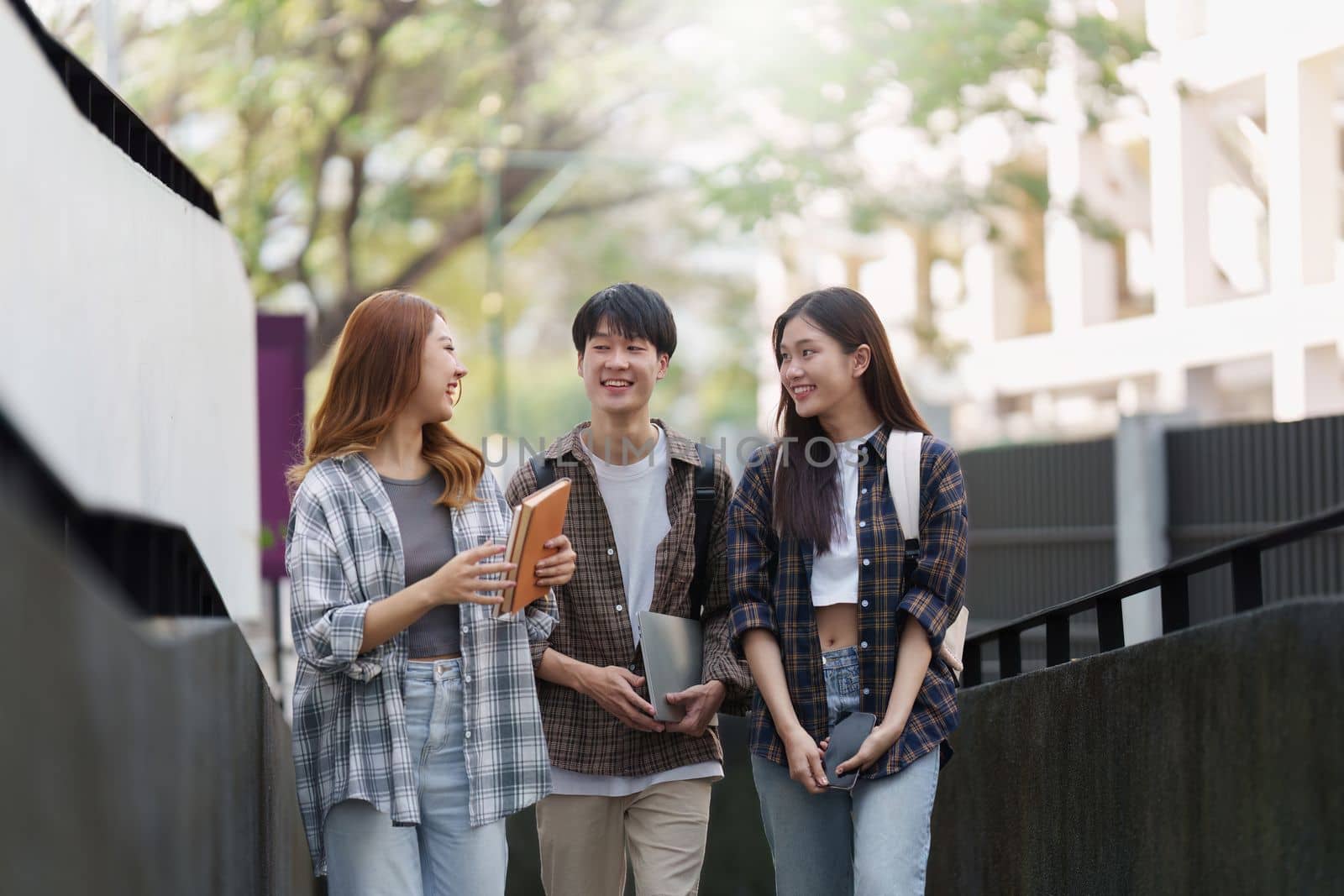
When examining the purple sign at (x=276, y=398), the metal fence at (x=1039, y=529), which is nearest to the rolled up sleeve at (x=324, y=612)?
the purple sign at (x=276, y=398)

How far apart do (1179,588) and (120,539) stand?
2.59m

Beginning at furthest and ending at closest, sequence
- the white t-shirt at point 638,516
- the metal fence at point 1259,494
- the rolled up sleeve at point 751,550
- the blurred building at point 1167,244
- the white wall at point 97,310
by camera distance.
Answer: the blurred building at point 1167,244 → the metal fence at point 1259,494 → the white t-shirt at point 638,516 → the rolled up sleeve at point 751,550 → the white wall at point 97,310

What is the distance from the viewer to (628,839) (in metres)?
4.75

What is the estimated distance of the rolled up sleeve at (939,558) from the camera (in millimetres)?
4090

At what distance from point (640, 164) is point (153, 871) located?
750 inches

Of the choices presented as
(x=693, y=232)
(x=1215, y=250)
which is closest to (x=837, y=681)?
(x=693, y=232)

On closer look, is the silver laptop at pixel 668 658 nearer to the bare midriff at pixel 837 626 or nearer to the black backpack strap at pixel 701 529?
the black backpack strap at pixel 701 529

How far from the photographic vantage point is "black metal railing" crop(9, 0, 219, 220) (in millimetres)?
2832

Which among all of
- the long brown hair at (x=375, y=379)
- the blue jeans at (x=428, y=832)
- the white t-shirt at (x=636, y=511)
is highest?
the long brown hair at (x=375, y=379)

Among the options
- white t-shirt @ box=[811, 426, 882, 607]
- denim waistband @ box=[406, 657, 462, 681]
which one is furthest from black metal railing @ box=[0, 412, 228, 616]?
white t-shirt @ box=[811, 426, 882, 607]

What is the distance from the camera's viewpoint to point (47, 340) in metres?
2.59

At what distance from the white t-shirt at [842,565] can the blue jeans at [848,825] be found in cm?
14

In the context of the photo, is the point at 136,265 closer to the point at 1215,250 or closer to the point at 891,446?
the point at 891,446

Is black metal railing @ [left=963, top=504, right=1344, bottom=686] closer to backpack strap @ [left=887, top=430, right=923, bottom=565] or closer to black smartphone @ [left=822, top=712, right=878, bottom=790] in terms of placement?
backpack strap @ [left=887, top=430, right=923, bottom=565]
